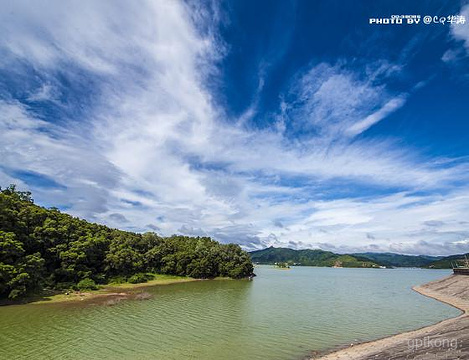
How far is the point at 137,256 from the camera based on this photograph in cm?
9288

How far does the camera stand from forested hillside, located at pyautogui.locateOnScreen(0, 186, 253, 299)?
5020cm

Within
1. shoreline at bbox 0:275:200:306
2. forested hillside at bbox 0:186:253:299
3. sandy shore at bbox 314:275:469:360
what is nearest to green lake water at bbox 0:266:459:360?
shoreline at bbox 0:275:200:306

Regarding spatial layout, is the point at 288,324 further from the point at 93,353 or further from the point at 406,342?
the point at 93,353

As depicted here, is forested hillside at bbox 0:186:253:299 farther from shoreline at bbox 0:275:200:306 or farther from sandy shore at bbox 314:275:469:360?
sandy shore at bbox 314:275:469:360

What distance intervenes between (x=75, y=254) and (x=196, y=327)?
43.9m

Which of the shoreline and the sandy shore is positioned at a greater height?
the shoreline

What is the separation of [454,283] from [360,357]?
71813mm

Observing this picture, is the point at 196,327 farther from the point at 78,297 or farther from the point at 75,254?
the point at 75,254

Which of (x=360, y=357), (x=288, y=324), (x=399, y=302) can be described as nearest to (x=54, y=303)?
(x=288, y=324)

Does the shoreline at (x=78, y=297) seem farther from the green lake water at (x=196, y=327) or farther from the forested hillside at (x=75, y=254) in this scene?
the green lake water at (x=196, y=327)

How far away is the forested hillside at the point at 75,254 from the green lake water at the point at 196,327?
769 cm

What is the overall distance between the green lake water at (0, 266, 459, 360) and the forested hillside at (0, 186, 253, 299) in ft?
25.2

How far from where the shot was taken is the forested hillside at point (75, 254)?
50.2m

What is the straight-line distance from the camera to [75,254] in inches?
2660
